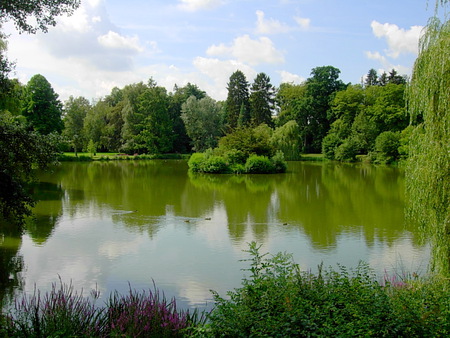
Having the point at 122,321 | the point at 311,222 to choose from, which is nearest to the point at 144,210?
the point at 311,222

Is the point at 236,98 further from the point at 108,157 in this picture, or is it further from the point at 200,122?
the point at 108,157

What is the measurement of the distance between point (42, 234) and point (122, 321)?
841cm

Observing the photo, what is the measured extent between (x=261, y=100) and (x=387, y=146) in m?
20.0

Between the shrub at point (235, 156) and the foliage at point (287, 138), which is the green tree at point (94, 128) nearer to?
the foliage at point (287, 138)

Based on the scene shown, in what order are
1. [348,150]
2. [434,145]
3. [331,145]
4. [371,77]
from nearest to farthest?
[434,145]
[348,150]
[331,145]
[371,77]

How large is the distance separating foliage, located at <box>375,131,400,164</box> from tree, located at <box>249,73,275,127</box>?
17213 mm

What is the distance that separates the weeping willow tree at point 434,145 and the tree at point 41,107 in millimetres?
40733

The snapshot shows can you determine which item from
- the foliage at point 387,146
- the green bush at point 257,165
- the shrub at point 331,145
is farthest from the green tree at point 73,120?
the foliage at point 387,146

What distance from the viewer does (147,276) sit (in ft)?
28.5

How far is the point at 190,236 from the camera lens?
1234cm

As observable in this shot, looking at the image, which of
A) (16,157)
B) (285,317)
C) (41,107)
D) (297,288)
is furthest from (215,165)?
(285,317)

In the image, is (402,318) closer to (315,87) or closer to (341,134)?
(341,134)

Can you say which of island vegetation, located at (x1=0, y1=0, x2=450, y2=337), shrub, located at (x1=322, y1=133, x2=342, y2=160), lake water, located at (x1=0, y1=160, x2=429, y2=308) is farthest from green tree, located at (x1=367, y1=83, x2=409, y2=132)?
island vegetation, located at (x1=0, y1=0, x2=450, y2=337)

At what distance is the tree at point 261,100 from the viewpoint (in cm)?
5780
